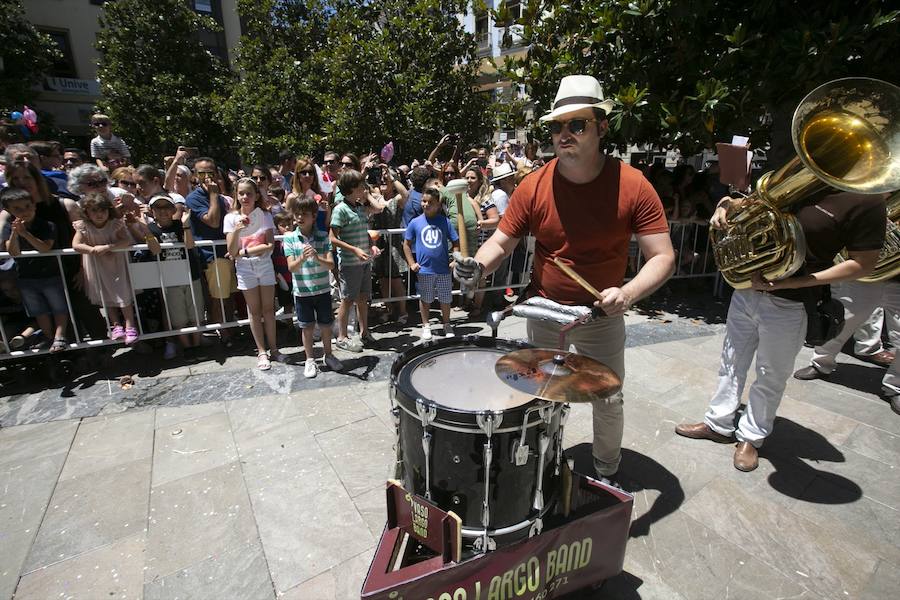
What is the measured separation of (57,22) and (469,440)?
31351 millimetres

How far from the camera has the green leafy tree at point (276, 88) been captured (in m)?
14.1

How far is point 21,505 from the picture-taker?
9.96 ft

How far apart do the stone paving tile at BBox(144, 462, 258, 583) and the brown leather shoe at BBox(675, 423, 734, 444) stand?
3135mm

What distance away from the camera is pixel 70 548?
271cm

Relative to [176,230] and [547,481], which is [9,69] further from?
[547,481]

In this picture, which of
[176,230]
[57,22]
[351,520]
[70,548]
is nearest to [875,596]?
[351,520]

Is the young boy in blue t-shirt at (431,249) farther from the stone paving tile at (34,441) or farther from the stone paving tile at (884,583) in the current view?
the stone paving tile at (884,583)

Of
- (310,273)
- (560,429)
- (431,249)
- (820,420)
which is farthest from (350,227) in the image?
(820,420)

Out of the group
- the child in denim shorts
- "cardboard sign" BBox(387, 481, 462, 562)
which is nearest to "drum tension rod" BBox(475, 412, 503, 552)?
"cardboard sign" BBox(387, 481, 462, 562)

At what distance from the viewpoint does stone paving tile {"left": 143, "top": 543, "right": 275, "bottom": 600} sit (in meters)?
2.40

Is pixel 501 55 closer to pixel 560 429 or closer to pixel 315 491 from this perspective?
pixel 315 491

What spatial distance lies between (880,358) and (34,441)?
792cm

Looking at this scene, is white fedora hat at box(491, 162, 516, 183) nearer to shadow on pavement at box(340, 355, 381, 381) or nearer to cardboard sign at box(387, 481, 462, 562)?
shadow on pavement at box(340, 355, 381, 381)

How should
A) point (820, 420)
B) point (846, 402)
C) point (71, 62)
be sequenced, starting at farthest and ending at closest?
point (71, 62), point (846, 402), point (820, 420)
